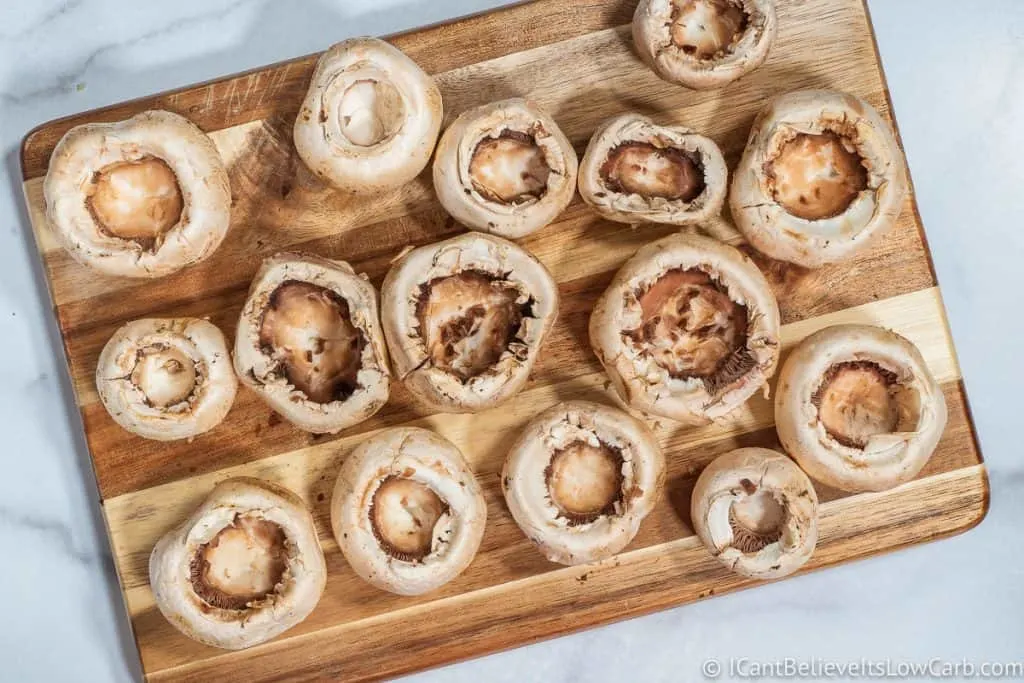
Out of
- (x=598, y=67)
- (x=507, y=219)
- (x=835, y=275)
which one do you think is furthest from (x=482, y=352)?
(x=835, y=275)

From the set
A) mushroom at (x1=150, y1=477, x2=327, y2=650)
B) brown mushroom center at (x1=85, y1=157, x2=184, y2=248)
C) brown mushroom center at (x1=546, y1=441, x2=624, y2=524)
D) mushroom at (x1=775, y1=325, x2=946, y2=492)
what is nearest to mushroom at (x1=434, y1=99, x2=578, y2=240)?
brown mushroom center at (x1=546, y1=441, x2=624, y2=524)

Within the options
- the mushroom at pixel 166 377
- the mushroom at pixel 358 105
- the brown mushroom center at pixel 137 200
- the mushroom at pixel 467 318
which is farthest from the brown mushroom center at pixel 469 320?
the brown mushroom center at pixel 137 200

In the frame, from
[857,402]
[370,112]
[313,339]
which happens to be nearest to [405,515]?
[313,339]

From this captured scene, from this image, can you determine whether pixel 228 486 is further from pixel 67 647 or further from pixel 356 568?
pixel 67 647

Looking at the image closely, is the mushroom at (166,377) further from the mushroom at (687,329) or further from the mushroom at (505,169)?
the mushroom at (687,329)

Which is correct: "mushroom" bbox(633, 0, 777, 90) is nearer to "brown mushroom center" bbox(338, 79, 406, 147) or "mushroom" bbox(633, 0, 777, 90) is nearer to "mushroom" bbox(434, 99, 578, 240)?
"mushroom" bbox(434, 99, 578, 240)
